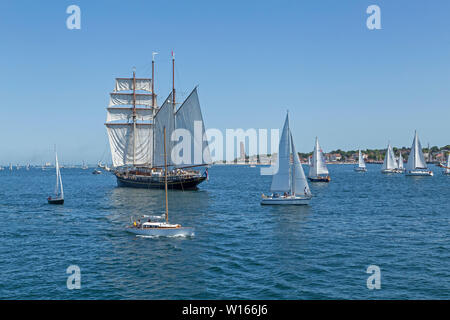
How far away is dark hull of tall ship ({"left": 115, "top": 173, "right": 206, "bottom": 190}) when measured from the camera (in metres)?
99.0

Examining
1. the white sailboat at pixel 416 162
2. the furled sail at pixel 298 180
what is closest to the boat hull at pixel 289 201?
the furled sail at pixel 298 180

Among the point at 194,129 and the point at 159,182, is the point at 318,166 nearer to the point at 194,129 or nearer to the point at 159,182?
the point at 159,182

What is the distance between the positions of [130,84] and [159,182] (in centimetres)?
4396

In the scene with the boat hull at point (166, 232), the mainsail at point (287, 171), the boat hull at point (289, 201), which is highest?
the mainsail at point (287, 171)

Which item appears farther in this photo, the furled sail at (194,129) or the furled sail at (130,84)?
the furled sail at (130,84)

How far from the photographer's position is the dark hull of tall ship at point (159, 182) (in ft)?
325

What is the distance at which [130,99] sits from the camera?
127438mm

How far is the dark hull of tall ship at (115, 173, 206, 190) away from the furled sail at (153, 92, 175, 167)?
5.64m

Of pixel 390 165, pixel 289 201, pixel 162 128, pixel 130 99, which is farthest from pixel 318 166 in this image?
pixel 390 165

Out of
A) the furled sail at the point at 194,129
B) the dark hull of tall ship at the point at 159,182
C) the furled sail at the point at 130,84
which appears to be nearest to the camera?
the furled sail at the point at 194,129

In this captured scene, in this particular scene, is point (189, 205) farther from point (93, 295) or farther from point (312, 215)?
point (93, 295)

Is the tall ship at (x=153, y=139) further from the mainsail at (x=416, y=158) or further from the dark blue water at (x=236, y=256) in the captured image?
the mainsail at (x=416, y=158)

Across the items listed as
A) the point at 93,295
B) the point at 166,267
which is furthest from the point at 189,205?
the point at 93,295
